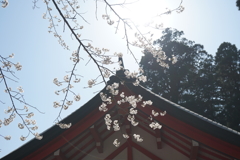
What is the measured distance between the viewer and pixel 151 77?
1997 cm

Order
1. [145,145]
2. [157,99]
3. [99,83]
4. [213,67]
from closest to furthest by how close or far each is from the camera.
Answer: [99,83] → [157,99] → [145,145] → [213,67]

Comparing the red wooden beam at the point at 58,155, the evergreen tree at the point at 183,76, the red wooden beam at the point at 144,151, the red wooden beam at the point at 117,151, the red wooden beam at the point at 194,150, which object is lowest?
the red wooden beam at the point at 58,155

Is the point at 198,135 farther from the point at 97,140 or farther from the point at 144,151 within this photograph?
the point at 97,140

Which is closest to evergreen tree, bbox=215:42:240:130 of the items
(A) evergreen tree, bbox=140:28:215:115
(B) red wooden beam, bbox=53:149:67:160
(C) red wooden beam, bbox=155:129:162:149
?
(A) evergreen tree, bbox=140:28:215:115

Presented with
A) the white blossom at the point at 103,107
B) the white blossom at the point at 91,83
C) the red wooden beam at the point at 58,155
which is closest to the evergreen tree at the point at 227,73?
the white blossom at the point at 103,107

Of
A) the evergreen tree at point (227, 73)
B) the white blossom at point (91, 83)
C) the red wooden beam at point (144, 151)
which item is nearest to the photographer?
the white blossom at point (91, 83)

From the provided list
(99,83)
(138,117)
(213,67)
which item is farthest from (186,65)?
(99,83)

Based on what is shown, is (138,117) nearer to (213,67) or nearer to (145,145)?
(145,145)

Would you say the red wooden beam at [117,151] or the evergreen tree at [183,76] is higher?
the evergreen tree at [183,76]

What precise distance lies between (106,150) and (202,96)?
15.2 meters

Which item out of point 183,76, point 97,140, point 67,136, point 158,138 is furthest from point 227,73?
point 67,136

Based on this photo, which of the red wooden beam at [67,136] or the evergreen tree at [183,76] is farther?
the evergreen tree at [183,76]

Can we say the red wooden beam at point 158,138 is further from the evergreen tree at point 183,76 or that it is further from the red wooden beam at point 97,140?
the evergreen tree at point 183,76

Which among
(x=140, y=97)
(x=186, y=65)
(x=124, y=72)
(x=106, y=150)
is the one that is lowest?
(x=106, y=150)
